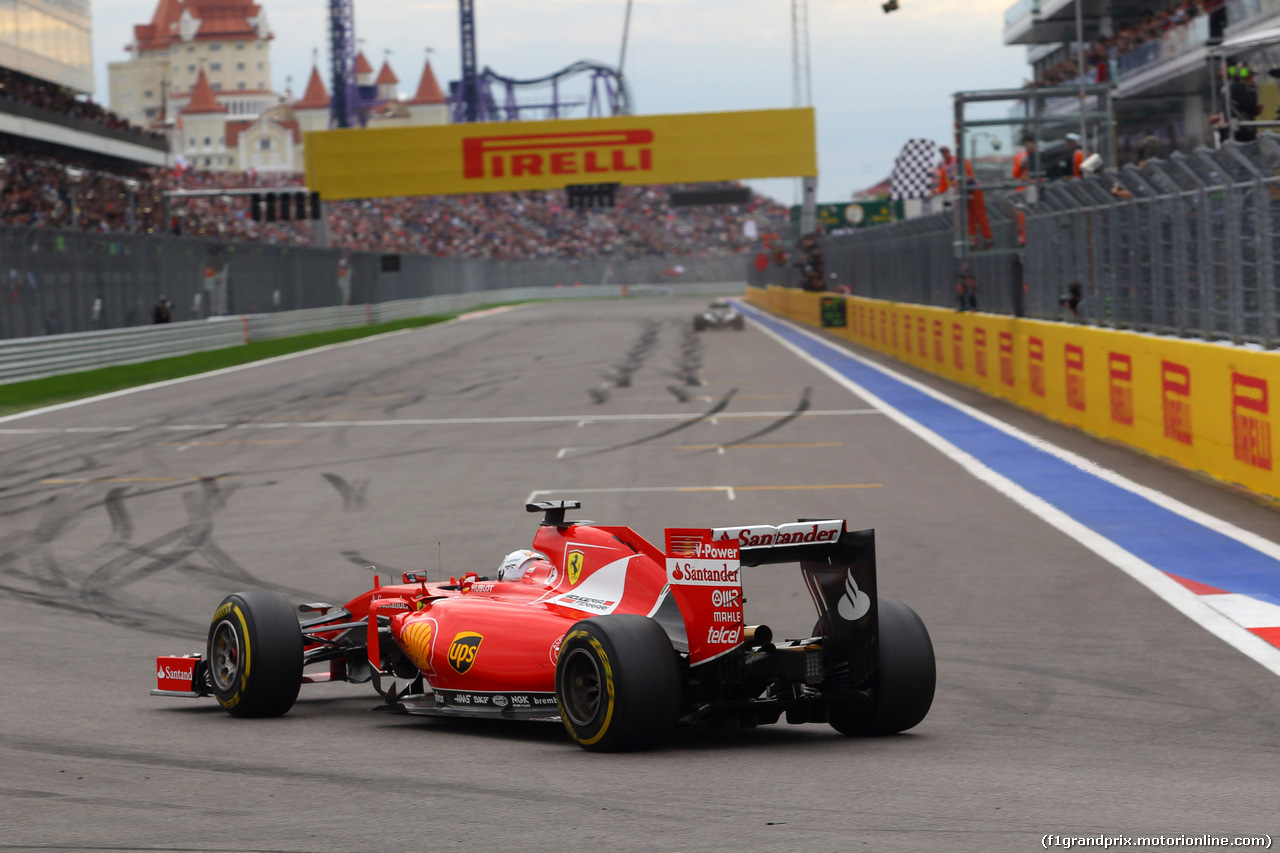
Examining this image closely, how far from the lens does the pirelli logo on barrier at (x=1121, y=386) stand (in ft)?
54.5

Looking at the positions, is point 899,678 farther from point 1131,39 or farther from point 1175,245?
point 1131,39

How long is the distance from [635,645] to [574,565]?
0.96m

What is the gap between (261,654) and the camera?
663 cm

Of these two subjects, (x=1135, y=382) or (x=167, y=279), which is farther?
(x=167, y=279)

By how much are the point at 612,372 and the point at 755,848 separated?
26.7m

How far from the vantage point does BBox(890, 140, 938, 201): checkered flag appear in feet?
182

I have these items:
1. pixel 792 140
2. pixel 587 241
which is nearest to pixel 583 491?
pixel 792 140

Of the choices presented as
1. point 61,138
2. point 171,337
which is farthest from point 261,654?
point 61,138

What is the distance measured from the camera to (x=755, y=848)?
4289 mm

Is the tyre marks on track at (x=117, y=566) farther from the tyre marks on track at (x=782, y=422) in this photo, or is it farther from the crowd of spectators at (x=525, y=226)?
the crowd of spectators at (x=525, y=226)

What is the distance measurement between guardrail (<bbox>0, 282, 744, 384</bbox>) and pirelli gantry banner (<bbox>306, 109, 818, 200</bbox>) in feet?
17.8

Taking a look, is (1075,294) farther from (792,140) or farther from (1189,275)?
(792,140)

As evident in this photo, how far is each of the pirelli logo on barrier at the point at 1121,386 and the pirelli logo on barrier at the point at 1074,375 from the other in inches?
46.0

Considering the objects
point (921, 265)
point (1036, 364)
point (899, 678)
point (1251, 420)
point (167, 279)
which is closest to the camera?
point (899, 678)
